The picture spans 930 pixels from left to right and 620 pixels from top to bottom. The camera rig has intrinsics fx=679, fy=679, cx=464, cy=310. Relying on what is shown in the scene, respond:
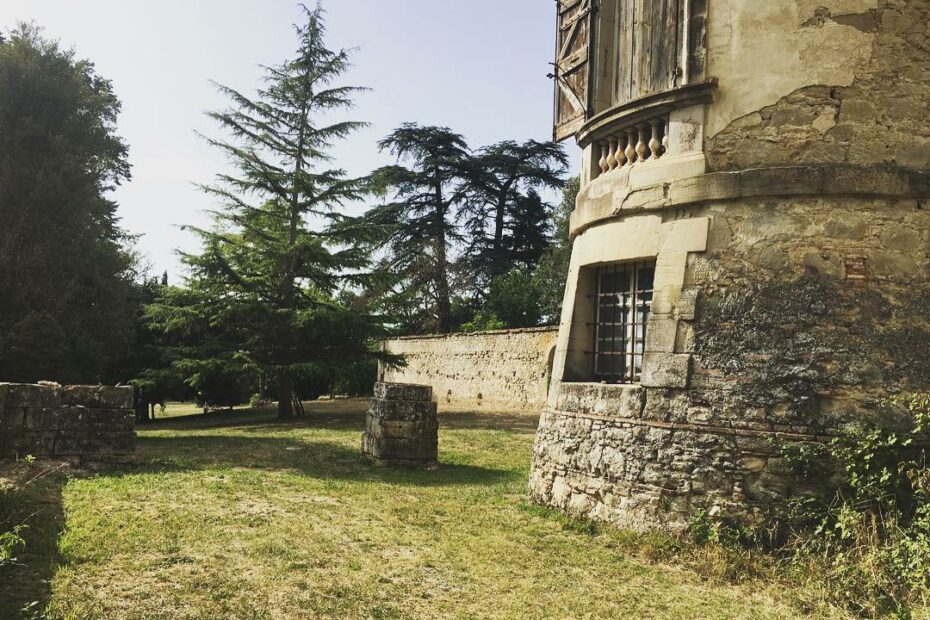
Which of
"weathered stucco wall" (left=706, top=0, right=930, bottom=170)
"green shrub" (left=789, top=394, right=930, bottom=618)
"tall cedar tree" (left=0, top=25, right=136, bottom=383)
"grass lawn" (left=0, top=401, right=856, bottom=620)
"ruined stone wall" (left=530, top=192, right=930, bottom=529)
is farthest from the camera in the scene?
"tall cedar tree" (left=0, top=25, right=136, bottom=383)

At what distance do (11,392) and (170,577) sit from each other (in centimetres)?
506

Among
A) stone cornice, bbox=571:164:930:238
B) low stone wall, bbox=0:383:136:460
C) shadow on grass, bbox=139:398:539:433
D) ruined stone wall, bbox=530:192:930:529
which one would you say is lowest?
shadow on grass, bbox=139:398:539:433

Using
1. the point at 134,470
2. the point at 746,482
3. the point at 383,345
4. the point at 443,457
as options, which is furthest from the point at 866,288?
the point at 383,345

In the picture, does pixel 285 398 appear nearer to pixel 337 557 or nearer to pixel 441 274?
pixel 337 557

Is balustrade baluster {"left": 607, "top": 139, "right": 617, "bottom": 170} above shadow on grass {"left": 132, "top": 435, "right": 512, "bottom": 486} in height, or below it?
above

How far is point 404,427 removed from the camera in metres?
10.2

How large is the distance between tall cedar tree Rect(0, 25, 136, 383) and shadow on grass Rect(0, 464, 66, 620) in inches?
229

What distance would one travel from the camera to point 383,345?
96.0 ft

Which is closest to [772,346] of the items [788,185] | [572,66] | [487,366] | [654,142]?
[788,185]

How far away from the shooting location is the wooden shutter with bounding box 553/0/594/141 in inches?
309

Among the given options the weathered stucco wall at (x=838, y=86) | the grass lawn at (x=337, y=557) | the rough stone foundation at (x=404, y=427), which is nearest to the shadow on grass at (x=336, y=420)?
the rough stone foundation at (x=404, y=427)

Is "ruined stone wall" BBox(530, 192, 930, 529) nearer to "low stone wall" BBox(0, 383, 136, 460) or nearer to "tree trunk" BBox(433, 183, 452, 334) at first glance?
"low stone wall" BBox(0, 383, 136, 460)

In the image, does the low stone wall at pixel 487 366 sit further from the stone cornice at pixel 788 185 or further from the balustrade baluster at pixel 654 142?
the stone cornice at pixel 788 185

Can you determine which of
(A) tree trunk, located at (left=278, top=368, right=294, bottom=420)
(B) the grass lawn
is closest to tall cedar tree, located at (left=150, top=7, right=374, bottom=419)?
(A) tree trunk, located at (left=278, top=368, right=294, bottom=420)
